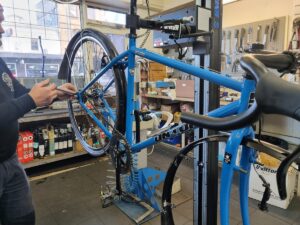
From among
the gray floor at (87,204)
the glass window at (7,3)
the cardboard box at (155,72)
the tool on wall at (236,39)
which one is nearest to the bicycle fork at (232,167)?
the gray floor at (87,204)

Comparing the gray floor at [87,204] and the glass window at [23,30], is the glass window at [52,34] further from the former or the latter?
the gray floor at [87,204]

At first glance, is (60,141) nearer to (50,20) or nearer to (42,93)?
(50,20)

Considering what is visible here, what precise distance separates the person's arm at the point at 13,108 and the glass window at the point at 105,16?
291cm

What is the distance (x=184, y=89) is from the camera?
9.83 ft

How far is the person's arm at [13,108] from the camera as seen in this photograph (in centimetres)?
88

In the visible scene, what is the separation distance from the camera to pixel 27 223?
4.00 ft

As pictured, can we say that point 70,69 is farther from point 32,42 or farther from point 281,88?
point 281,88

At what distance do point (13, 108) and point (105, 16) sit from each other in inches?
124

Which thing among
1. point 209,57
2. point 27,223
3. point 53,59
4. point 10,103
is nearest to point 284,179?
point 209,57

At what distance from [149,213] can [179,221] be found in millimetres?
256

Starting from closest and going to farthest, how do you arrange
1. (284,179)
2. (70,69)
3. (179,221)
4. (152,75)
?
(284,179)
(179,221)
(70,69)
(152,75)

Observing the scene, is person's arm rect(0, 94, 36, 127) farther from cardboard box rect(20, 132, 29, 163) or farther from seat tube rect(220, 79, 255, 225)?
cardboard box rect(20, 132, 29, 163)

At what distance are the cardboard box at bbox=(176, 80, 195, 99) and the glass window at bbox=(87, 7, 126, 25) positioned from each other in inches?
60.5

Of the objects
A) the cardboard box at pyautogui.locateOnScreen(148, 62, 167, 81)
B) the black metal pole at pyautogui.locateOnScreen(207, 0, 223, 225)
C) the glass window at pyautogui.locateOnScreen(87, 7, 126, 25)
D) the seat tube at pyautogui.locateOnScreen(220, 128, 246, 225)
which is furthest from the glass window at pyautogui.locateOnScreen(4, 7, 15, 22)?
the seat tube at pyautogui.locateOnScreen(220, 128, 246, 225)
